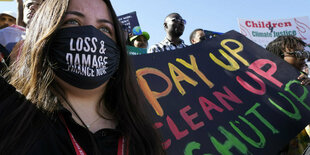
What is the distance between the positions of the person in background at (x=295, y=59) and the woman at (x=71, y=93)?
1692 mm

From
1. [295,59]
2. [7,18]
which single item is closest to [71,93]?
[295,59]

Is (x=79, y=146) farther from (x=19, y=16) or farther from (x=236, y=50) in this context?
(x=19, y=16)

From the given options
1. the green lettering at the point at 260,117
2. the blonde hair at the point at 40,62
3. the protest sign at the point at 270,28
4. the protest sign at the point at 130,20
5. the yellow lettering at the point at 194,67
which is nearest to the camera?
the blonde hair at the point at 40,62

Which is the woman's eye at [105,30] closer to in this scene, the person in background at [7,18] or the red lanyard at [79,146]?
the red lanyard at [79,146]

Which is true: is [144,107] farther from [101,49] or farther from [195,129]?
[195,129]

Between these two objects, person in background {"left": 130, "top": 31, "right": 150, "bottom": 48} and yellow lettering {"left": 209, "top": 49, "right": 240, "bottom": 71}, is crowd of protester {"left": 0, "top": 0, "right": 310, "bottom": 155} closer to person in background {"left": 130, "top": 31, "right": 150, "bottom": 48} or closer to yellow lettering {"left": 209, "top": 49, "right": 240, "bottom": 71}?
yellow lettering {"left": 209, "top": 49, "right": 240, "bottom": 71}

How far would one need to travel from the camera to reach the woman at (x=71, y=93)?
980 millimetres

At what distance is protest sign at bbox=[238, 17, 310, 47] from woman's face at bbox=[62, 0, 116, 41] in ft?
26.4

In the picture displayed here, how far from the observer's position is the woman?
980 millimetres

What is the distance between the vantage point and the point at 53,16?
115 cm

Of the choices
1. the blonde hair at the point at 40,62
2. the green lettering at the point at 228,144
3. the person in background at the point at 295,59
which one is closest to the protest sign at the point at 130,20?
the person in background at the point at 295,59

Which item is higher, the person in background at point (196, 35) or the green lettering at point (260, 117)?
the green lettering at point (260, 117)

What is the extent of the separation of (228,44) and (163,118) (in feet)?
3.21

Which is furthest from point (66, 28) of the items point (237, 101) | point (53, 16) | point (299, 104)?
point (299, 104)
